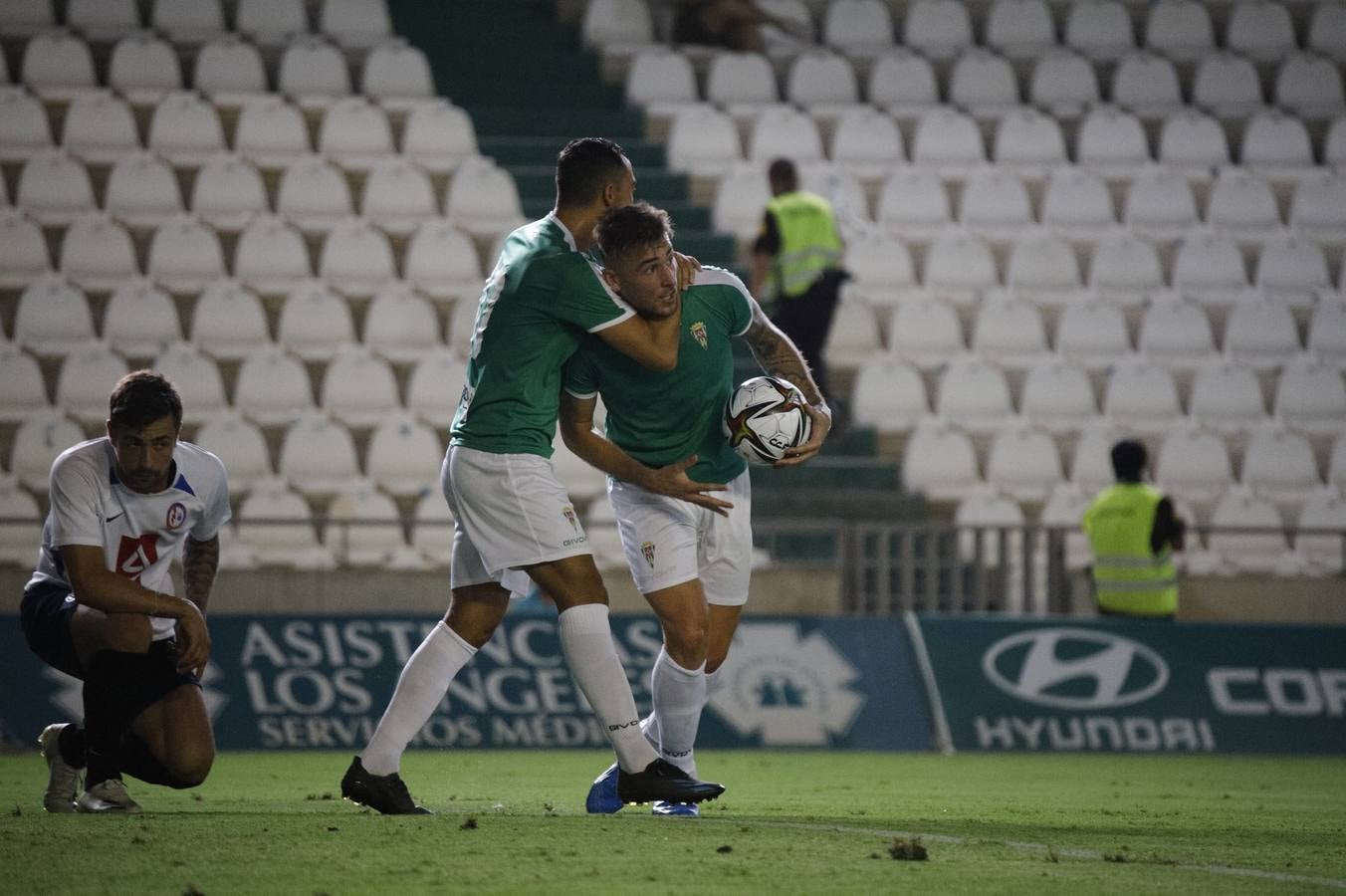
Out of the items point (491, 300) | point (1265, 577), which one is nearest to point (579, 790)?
point (491, 300)

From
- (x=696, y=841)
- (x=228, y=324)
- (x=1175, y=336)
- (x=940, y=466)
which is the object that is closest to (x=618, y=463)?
(x=696, y=841)

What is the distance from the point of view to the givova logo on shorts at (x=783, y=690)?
11.2 metres

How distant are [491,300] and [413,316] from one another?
27.3 ft

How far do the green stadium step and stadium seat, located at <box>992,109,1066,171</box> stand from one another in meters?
3.03

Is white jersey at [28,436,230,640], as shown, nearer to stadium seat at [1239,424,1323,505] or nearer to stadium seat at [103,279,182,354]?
stadium seat at [103,279,182,354]

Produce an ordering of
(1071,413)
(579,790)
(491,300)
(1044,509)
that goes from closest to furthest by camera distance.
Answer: (491,300) < (579,790) < (1044,509) < (1071,413)

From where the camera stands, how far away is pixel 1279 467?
14.4 meters

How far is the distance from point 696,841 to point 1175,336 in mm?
11193

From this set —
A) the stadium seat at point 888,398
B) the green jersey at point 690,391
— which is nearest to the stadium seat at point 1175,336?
the stadium seat at point 888,398

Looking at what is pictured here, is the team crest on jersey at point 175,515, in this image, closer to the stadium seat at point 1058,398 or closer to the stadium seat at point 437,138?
the stadium seat at point 1058,398

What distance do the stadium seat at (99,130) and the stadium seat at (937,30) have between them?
24.6 feet

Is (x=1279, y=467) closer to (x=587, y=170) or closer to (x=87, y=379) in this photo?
(x=87, y=379)

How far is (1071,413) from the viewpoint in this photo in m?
14.6

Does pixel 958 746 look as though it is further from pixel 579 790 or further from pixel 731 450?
pixel 731 450
